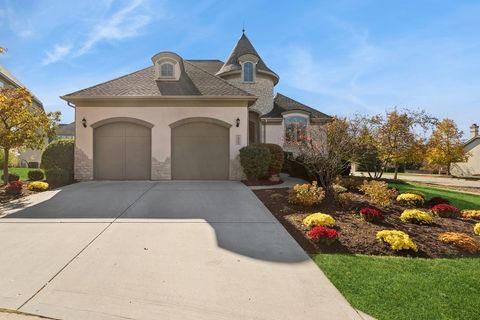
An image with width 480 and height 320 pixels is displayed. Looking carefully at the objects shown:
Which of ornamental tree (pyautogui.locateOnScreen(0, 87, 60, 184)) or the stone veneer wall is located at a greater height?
the stone veneer wall

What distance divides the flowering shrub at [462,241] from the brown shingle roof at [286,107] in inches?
653

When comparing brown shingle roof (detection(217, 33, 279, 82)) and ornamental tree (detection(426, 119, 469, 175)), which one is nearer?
brown shingle roof (detection(217, 33, 279, 82))

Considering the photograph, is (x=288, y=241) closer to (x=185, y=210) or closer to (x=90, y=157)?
(x=185, y=210)

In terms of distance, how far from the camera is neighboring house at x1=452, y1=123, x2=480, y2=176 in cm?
3194

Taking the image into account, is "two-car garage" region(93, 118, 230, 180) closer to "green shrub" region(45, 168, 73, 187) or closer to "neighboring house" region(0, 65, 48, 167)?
"green shrub" region(45, 168, 73, 187)

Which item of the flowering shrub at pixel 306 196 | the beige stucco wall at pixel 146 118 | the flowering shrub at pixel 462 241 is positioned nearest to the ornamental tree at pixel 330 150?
the flowering shrub at pixel 306 196

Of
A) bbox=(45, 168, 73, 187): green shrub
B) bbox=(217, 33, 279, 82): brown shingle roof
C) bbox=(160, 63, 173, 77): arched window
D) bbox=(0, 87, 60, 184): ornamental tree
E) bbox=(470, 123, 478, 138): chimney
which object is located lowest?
bbox=(45, 168, 73, 187): green shrub

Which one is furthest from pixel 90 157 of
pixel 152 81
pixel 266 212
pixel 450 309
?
pixel 450 309

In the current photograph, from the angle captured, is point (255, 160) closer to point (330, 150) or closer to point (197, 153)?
point (197, 153)

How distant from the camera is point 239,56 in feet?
70.2

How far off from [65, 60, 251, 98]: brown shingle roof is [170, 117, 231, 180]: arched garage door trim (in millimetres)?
1508

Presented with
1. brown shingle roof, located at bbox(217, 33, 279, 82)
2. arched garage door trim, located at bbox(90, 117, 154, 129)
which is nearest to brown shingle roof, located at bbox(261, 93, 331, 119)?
brown shingle roof, located at bbox(217, 33, 279, 82)

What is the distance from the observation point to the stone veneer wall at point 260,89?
21150mm

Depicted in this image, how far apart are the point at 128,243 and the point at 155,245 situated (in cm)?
52
